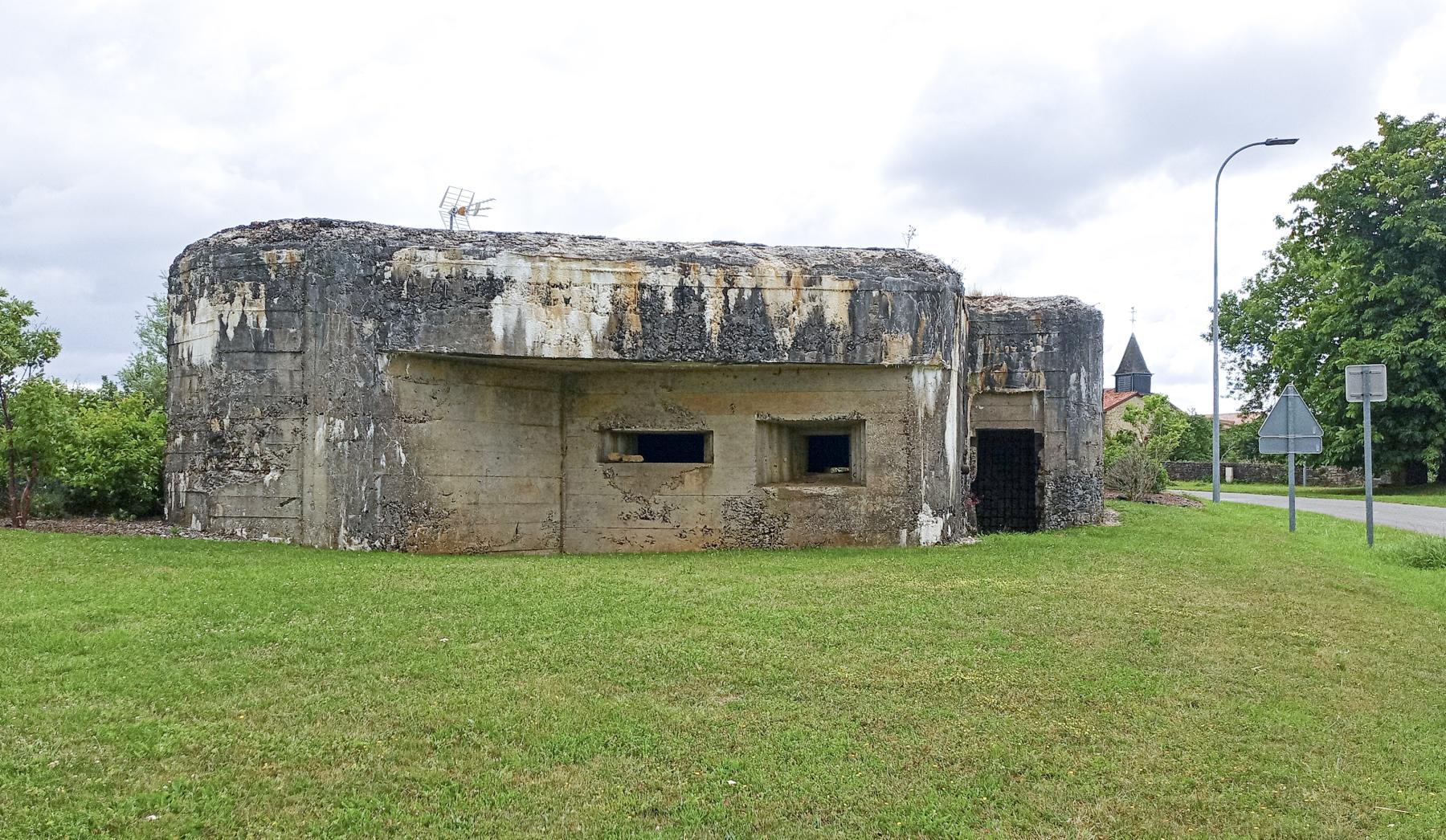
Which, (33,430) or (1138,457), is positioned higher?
(33,430)

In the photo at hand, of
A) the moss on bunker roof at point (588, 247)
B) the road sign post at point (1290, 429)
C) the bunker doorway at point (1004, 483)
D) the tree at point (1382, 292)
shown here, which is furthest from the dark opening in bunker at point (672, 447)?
the tree at point (1382, 292)

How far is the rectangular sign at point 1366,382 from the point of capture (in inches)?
403

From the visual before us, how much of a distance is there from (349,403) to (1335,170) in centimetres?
2477

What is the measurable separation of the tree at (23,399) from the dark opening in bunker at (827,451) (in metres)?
8.59

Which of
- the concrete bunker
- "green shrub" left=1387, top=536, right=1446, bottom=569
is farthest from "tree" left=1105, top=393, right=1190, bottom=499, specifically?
the concrete bunker

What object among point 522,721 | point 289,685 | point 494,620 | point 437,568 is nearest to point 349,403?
point 437,568

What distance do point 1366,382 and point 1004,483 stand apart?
5.79 metres

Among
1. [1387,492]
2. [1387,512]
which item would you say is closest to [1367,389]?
[1387,512]

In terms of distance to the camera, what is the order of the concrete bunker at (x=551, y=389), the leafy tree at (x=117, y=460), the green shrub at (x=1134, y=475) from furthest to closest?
the green shrub at (x=1134, y=475) → the leafy tree at (x=117, y=460) → the concrete bunker at (x=551, y=389)

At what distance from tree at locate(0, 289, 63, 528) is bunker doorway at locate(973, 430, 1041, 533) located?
11851mm

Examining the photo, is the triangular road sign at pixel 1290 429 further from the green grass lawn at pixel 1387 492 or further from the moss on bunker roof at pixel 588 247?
the green grass lawn at pixel 1387 492

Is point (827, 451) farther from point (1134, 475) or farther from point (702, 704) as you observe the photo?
point (702, 704)

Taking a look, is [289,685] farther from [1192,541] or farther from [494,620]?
[1192,541]

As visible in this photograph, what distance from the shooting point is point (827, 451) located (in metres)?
13.1
